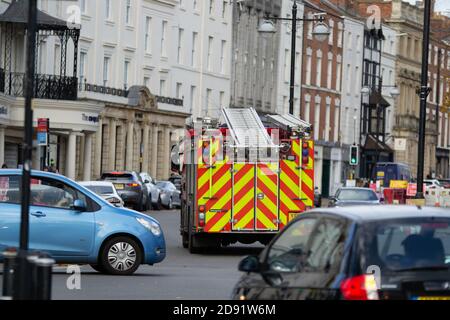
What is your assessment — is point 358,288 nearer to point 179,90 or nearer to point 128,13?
point 128,13

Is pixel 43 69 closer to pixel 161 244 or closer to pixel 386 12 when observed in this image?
pixel 161 244

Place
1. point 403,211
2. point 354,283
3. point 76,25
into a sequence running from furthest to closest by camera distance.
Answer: point 76,25, point 403,211, point 354,283

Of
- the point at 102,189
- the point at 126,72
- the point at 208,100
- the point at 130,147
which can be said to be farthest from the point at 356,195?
the point at 208,100

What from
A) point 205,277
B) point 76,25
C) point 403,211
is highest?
point 76,25

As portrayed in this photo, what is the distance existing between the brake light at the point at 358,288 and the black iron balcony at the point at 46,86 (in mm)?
45366

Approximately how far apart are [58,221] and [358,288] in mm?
11523

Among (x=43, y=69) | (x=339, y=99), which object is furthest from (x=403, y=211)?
(x=339, y=99)

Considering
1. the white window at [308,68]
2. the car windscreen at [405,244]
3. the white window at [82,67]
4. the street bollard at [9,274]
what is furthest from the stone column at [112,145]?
the car windscreen at [405,244]

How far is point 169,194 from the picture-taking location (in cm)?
6138

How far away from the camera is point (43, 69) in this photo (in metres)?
61.4

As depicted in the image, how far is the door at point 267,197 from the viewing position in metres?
29.1

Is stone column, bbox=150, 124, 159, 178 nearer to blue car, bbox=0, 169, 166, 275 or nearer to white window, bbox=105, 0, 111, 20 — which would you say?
white window, bbox=105, 0, 111, 20

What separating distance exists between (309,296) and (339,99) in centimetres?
8993

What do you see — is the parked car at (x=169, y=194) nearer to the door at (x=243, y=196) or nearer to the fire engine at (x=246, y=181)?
the fire engine at (x=246, y=181)
